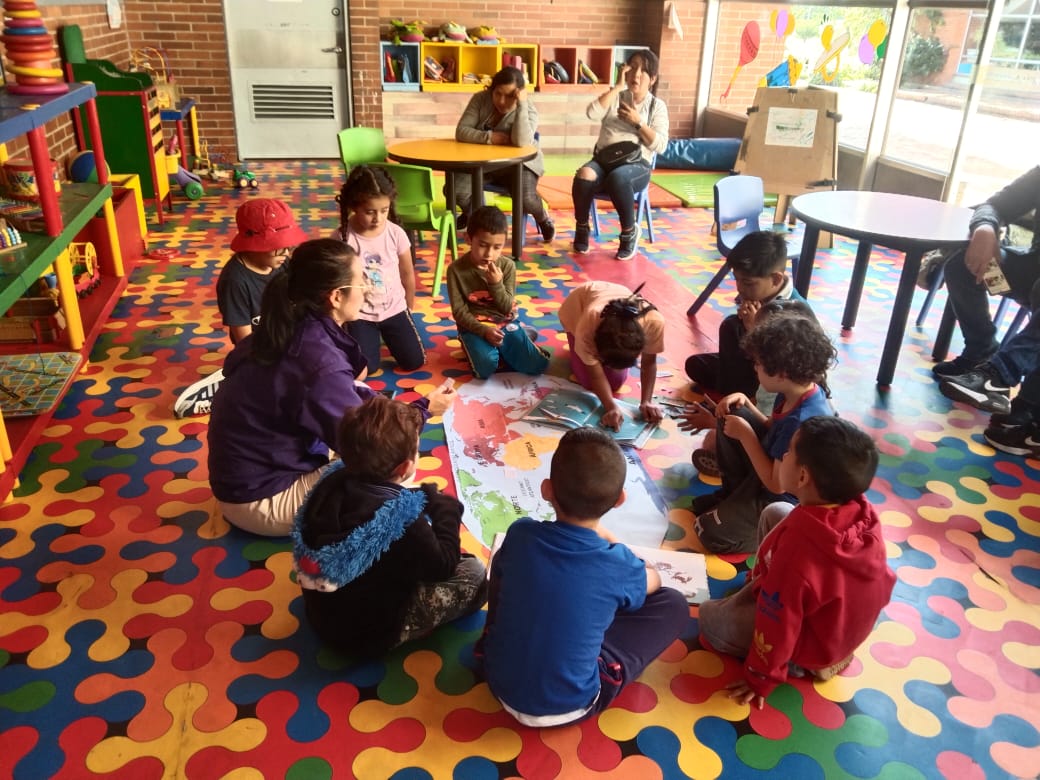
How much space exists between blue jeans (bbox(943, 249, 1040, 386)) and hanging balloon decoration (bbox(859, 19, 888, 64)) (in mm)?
3281

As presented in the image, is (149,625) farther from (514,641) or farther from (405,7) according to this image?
(405,7)

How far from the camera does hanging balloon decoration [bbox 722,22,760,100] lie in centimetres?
792

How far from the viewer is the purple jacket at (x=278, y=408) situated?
2.03 m

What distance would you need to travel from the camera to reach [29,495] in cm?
246

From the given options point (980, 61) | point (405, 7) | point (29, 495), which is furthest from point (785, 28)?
point (29, 495)

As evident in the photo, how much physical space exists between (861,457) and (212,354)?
279 centimetres

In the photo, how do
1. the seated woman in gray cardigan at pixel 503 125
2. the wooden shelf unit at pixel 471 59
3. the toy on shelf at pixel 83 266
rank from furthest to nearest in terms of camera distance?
the wooden shelf unit at pixel 471 59
the seated woman in gray cardigan at pixel 503 125
the toy on shelf at pixel 83 266

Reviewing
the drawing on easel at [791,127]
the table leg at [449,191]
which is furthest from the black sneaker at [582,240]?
the drawing on easel at [791,127]

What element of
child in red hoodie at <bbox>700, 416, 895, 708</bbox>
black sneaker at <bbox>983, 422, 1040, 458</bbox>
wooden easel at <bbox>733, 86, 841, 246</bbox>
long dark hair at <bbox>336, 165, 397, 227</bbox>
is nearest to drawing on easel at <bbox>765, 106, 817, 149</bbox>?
wooden easel at <bbox>733, 86, 841, 246</bbox>

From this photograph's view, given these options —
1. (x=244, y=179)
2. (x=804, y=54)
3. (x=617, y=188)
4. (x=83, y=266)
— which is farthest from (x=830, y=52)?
(x=83, y=266)

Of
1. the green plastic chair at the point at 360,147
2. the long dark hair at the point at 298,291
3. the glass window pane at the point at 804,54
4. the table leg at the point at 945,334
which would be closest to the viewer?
the long dark hair at the point at 298,291

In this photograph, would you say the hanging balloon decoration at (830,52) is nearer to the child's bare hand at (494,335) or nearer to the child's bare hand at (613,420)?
the child's bare hand at (494,335)

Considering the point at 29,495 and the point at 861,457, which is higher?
the point at 861,457

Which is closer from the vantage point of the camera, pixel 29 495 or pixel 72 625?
pixel 72 625
